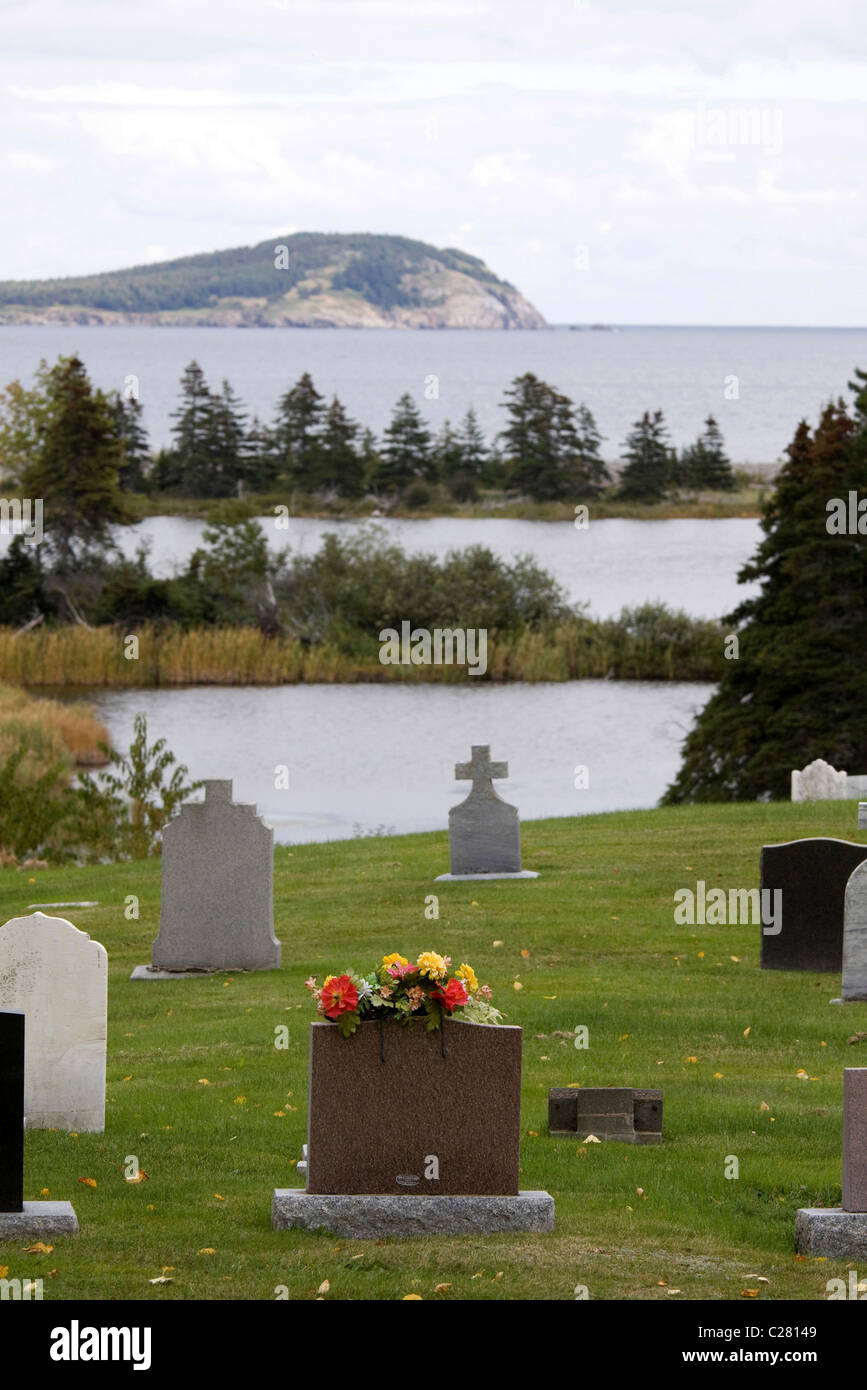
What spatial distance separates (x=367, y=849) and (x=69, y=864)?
18.9ft

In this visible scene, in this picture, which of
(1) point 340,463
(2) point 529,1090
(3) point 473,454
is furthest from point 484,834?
(3) point 473,454

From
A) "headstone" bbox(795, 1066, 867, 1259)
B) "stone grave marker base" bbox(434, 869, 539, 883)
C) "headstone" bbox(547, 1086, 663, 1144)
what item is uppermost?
"headstone" bbox(795, 1066, 867, 1259)

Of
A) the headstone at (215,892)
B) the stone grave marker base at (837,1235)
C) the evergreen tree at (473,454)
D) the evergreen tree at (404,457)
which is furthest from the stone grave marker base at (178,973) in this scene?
the evergreen tree at (473,454)

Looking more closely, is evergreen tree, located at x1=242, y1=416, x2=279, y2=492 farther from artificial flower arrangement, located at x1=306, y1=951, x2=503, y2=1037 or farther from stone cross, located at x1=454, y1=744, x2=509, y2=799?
artificial flower arrangement, located at x1=306, y1=951, x2=503, y2=1037

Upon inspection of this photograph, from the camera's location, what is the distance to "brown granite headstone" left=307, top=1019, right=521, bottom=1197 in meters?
8.44

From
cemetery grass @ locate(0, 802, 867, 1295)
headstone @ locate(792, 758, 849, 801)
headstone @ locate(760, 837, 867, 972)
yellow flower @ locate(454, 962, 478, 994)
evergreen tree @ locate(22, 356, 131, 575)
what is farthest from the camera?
evergreen tree @ locate(22, 356, 131, 575)

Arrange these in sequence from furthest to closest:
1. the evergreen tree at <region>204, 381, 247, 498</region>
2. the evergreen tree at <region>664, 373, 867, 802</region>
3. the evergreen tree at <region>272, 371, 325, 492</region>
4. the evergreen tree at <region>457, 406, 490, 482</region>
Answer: the evergreen tree at <region>457, 406, 490, 482</region> → the evergreen tree at <region>272, 371, 325, 492</region> → the evergreen tree at <region>204, 381, 247, 498</region> → the evergreen tree at <region>664, 373, 867, 802</region>

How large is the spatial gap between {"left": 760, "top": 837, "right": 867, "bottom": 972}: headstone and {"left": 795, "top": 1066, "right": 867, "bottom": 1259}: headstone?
6984 millimetres

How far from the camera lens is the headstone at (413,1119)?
844cm

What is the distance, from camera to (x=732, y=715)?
1356 inches

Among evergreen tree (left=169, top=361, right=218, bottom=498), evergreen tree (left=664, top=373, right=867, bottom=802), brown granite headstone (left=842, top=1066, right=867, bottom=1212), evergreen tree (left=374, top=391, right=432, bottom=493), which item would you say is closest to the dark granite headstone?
brown granite headstone (left=842, top=1066, right=867, bottom=1212)

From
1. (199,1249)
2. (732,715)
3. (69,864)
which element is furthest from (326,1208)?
(732,715)

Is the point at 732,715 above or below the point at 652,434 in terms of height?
below

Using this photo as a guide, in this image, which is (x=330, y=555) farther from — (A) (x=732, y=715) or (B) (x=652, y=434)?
(B) (x=652, y=434)
